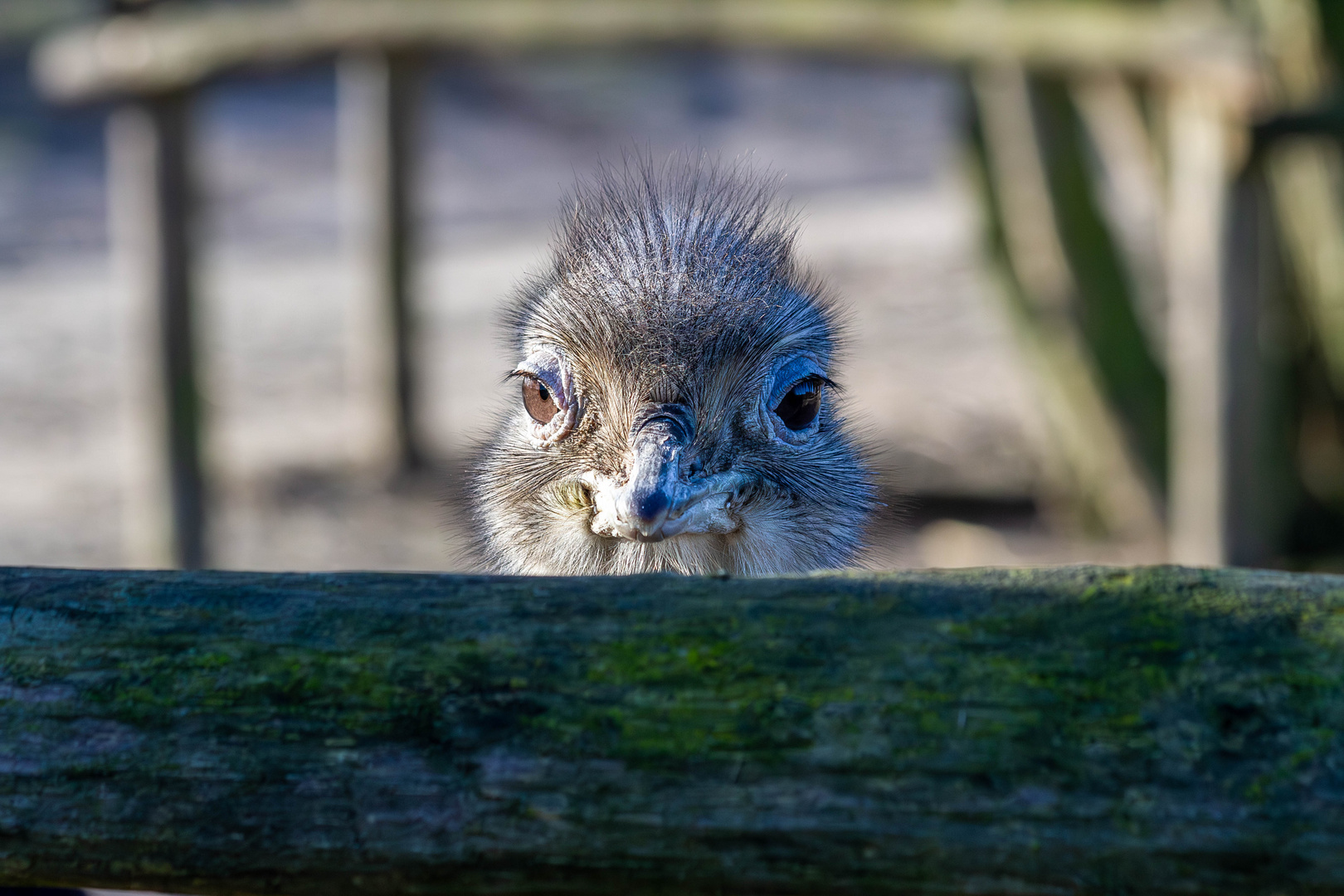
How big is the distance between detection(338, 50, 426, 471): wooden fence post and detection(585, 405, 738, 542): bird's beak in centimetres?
577

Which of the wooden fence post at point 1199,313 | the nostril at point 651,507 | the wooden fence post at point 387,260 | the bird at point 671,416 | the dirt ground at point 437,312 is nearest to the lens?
the nostril at point 651,507

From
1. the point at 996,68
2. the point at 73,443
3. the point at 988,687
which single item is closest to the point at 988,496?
the point at 996,68

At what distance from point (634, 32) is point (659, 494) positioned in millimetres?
3811

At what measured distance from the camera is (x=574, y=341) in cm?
245

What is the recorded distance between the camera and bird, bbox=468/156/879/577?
2.23 m

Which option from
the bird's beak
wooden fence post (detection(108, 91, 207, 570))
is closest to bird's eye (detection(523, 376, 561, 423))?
the bird's beak

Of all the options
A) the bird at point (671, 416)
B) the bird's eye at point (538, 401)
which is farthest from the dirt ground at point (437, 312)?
the bird's eye at point (538, 401)

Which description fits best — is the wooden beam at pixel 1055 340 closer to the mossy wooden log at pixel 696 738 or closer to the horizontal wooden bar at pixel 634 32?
the horizontal wooden bar at pixel 634 32

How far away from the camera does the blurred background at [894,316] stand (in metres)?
5.00

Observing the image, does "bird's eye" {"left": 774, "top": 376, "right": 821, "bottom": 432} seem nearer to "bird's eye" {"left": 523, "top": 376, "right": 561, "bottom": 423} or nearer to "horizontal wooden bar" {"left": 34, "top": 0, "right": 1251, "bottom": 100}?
"bird's eye" {"left": 523, "top": 376, "right": 561, "bottom": 423}

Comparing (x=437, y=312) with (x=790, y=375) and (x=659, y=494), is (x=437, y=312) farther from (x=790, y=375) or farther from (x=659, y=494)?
(x=659, y=494)

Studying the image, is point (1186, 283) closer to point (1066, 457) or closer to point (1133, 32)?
point (1133, 32)

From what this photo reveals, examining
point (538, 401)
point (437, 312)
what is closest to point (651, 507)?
point (538, 401)

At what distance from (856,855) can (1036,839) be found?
15 centimetres
